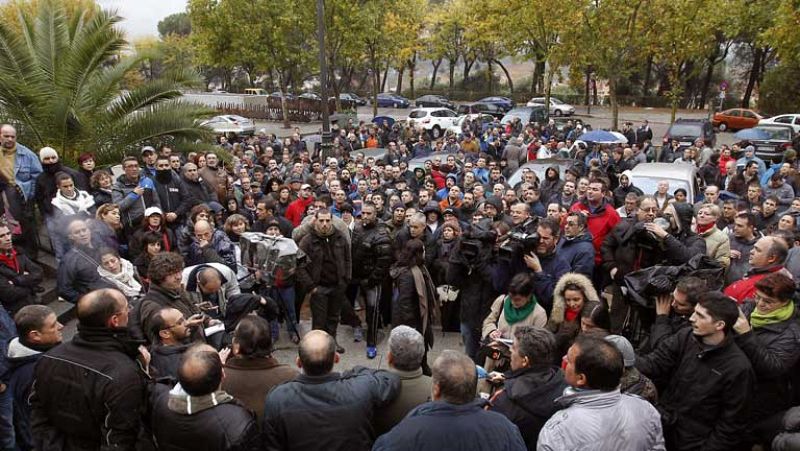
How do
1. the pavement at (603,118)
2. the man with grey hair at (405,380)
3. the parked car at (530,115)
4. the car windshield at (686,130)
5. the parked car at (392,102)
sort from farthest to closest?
the parked car at (392,102)
the pavement at (603,118)
the parked car at (530,115)
the car windshield at (686,130)
the man with grey hair at (405,380)

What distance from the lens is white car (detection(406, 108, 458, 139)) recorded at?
91.2ft

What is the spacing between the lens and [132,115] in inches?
380

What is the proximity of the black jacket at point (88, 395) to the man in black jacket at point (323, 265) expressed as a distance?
3205 mm

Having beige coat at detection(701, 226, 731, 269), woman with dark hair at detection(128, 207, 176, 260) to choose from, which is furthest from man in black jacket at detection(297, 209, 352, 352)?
beige coat at detection(701, 226, 731, 269)

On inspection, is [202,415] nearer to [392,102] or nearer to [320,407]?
[320,407]

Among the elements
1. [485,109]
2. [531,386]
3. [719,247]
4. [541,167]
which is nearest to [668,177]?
[541,167]

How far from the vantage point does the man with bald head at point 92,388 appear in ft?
10.4

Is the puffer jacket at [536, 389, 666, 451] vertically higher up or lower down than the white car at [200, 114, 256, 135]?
lower down

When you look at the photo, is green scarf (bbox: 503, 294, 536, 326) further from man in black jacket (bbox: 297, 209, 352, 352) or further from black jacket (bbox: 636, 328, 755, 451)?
man in black jacket (bbox: 297, 209, 352, 352)

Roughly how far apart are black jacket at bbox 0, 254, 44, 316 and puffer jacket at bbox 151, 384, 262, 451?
289 cm

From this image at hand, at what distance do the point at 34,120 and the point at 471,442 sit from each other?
8553 mm

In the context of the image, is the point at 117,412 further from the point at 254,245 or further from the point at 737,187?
the point at 737,187

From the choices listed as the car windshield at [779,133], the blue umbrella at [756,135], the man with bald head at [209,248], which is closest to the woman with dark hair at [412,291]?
the man with bald head at [209,248]

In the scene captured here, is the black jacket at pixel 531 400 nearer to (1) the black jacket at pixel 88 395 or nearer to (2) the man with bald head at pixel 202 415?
(2) the man with bald head at pixel 202 415
